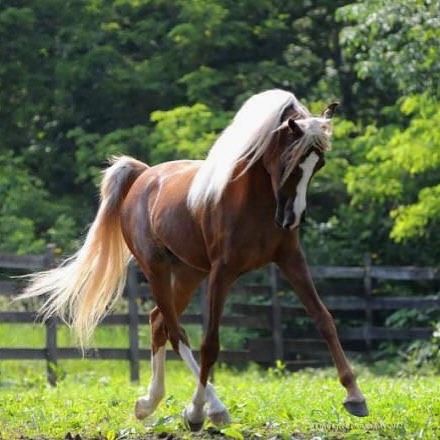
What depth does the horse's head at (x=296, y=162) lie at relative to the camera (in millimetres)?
7723

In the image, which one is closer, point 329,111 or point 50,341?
point 329,111

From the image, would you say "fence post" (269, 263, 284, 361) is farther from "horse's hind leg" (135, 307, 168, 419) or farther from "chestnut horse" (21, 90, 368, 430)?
"horse's hind leg" (135, 307, 168, 419)

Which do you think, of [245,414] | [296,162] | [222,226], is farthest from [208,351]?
[296,162]

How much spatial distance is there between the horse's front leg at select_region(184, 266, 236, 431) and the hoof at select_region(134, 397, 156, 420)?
74 cm

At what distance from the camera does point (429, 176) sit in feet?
66.1

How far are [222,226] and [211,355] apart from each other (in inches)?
29.3

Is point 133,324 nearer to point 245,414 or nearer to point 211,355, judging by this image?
point 245,414

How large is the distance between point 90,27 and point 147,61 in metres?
1.13

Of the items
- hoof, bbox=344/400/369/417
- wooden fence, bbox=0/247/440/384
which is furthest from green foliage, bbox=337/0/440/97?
hoof, bbox=344/400/369/417

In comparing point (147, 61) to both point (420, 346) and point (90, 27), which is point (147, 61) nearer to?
point (90, 27)

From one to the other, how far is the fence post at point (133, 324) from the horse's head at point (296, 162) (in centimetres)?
785

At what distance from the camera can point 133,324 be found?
1567cm

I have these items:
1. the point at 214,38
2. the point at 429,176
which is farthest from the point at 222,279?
the point at 214,38

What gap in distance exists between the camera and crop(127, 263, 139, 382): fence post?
1555cm
